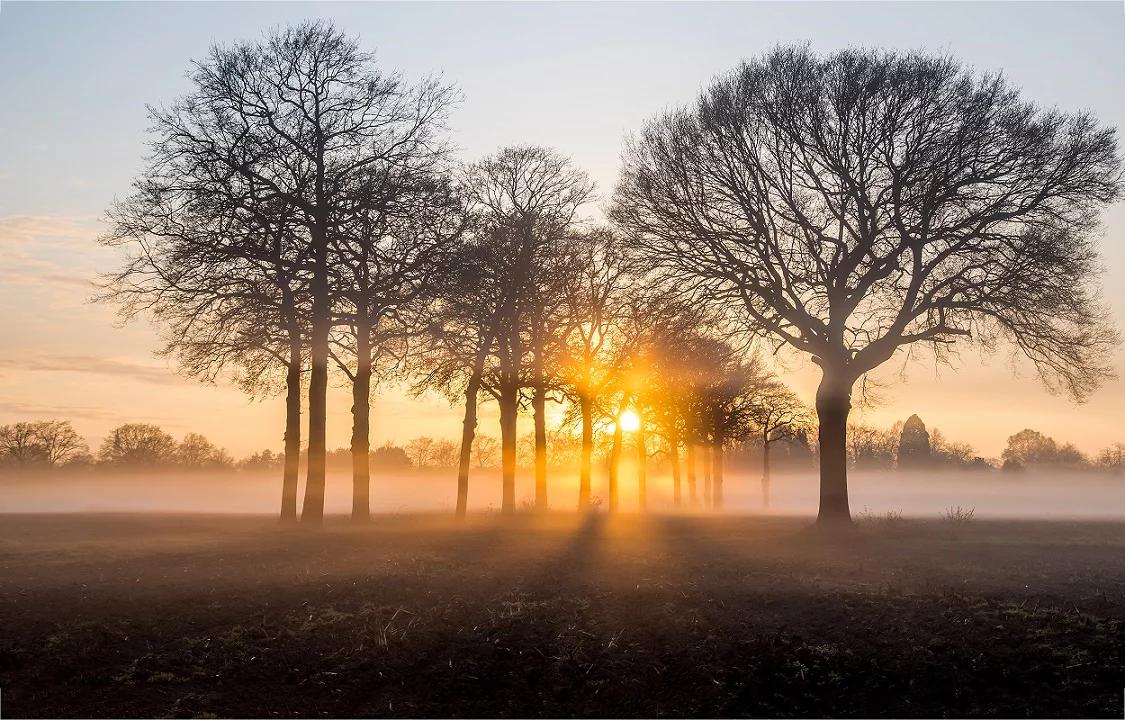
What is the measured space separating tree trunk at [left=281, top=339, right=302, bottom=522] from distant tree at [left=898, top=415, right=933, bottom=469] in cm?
9489

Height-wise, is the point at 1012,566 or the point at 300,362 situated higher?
the point at 300,362

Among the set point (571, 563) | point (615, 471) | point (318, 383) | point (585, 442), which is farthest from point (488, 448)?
point (571, 563)

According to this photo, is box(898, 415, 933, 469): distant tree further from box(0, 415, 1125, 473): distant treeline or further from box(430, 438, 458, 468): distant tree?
box(430, 438, 458, 468): distant tree

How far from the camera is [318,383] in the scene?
28094 mm

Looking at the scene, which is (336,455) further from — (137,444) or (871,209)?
(871,209)

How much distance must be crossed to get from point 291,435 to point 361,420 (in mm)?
2219

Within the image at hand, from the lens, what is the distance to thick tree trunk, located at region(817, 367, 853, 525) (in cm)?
2733

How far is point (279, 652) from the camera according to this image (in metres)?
13.4

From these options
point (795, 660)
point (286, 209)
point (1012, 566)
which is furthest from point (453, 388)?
point (795, 660)

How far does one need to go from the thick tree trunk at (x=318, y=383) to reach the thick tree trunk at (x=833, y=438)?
1465 cm

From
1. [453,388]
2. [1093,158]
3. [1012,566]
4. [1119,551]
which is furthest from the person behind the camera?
[453,388]

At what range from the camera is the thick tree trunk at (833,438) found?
27328 mm

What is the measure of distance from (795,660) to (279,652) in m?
7.21

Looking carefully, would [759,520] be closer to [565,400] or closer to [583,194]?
[565,400]
